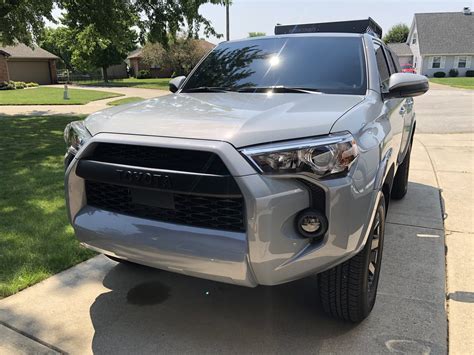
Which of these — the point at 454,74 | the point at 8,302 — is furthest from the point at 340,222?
the point at 454,74

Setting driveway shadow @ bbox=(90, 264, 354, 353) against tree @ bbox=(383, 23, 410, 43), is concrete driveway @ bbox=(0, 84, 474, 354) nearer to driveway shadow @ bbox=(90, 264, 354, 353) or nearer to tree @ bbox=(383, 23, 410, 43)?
driveway shadow @ bbox=(90, 264, 354, 353)

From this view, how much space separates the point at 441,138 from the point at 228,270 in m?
9.46

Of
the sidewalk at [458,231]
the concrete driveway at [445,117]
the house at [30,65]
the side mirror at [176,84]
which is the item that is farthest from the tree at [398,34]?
the side mirror at [176,84]

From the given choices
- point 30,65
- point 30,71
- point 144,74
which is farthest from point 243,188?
point 144,74

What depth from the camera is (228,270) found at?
7.44 feet

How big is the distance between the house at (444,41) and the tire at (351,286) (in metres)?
53.2

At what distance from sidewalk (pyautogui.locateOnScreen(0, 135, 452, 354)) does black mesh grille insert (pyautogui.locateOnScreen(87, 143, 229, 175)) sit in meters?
1.12

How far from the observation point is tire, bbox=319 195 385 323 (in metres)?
2.56

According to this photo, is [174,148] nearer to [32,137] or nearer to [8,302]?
[8,302]

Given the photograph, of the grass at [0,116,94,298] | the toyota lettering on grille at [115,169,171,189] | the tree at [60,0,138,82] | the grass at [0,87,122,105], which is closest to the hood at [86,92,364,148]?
the toyota lettering on grille at [115,169,171,189]

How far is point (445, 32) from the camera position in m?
51.1

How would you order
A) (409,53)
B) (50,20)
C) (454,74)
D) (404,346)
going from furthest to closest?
(409,53)
(454,74)
(50,20)
(404,346)

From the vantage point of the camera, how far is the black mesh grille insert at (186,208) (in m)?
2.30

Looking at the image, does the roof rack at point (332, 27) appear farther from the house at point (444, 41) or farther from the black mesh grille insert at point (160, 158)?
the house at point (444, 41)
